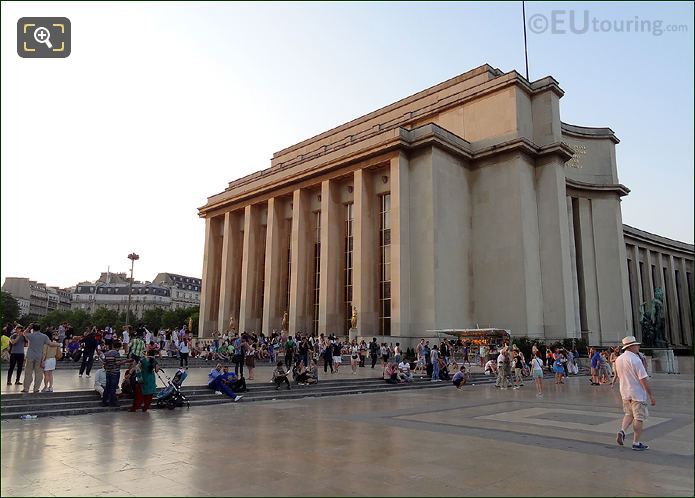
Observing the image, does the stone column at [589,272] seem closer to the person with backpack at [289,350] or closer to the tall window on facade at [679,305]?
the tall window on facade at [679,305]

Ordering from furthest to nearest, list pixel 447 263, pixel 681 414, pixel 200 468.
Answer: pixel 447 263 → pixel 681 414 → pixel 200 468

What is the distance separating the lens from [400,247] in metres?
36.8

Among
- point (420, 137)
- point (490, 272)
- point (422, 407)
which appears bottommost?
point (422, 407)

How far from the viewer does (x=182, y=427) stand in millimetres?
9492

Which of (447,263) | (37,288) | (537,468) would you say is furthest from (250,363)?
(37,288)

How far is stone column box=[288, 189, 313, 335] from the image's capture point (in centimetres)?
4331

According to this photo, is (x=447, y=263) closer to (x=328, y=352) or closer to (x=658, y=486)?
(x=328, y=352)

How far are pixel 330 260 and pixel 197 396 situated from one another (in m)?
27.9

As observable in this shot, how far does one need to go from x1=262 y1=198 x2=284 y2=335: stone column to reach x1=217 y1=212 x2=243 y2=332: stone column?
561cm

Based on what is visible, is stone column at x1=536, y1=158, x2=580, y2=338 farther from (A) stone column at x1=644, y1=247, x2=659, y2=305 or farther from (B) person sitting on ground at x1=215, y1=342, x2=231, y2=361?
(A) stone column at x1=644, y1=247, x2=659, y2=305

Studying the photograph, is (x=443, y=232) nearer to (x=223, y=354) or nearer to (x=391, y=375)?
(x=223, y=354)

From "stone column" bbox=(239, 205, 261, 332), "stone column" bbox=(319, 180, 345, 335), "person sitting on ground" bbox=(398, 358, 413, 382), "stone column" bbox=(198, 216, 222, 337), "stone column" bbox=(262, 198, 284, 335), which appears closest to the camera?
"person sitting on ground" bbox=(398, 358, 413, 382)

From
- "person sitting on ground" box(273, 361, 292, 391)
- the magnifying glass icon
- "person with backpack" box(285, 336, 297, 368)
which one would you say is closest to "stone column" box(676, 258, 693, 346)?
"person with backpack" box(285, 336, 297, 368)

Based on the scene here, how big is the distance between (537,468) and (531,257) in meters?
34.4
